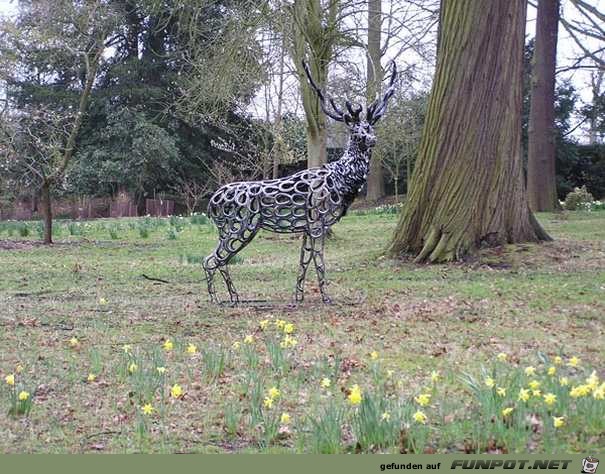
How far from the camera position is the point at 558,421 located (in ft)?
10.5

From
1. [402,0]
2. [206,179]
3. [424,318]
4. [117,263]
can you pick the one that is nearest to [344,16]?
[402,0]

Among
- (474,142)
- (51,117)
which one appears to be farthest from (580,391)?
(51,117)

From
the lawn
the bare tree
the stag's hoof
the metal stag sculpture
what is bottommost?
the lawn

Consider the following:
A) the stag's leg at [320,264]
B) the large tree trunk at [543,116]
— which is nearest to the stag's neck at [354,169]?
the stag's leg at [320,264]

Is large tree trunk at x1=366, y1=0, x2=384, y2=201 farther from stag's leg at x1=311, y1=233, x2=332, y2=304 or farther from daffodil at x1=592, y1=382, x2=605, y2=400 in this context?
daffodil at x1=592, y1=382, x2=605, y2=400

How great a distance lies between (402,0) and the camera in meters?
14.1

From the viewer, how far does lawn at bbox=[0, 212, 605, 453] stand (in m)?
3.49

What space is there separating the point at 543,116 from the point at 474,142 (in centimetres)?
1056

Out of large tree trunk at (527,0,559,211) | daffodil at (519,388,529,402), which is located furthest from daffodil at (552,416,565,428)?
large tree trunk at (527,0,559,211)

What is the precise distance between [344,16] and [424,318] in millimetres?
9674

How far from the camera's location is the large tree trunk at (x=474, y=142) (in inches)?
365

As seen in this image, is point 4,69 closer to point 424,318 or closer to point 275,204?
point 275,204

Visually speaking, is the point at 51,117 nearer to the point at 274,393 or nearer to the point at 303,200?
the point at 303,200

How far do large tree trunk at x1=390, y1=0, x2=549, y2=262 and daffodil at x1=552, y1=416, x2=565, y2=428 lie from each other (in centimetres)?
585
